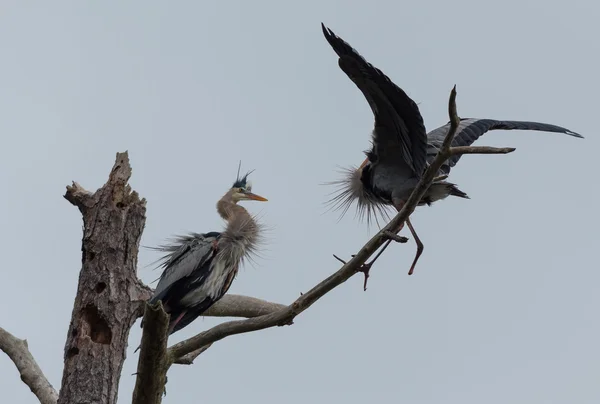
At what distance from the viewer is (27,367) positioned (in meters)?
5.47

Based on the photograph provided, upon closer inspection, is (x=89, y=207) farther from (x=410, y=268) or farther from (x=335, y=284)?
(x=410, y=268)

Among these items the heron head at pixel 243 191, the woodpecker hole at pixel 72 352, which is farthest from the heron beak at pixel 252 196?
the woodpecker hole at pixel 72 352

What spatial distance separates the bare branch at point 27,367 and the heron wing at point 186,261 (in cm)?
163

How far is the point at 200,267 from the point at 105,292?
2451 millimetres

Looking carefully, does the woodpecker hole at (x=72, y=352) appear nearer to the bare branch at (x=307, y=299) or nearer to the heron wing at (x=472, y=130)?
the bare branch at (x=307, y=299)

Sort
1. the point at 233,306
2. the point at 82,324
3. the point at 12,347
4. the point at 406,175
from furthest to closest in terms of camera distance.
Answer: the point at 233,306
the point at 406,175
the point at 12,347
the point at 82,324

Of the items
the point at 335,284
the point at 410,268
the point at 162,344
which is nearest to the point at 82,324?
the point at 162,344

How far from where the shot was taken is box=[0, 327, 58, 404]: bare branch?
5.29 metres

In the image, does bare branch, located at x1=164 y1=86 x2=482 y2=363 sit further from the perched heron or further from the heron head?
the heron head

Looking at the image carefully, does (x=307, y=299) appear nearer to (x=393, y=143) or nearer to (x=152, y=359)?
(x=152, y=359)

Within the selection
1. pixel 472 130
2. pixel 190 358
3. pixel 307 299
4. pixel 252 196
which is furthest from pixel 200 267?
pixel 307 299

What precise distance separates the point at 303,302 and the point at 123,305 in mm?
1258

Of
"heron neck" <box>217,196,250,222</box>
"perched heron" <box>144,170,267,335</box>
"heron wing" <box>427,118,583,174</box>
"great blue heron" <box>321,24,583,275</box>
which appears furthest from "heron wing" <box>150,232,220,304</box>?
"heron wing" <box>427,118,583,174</box>

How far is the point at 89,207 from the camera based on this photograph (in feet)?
17.4
